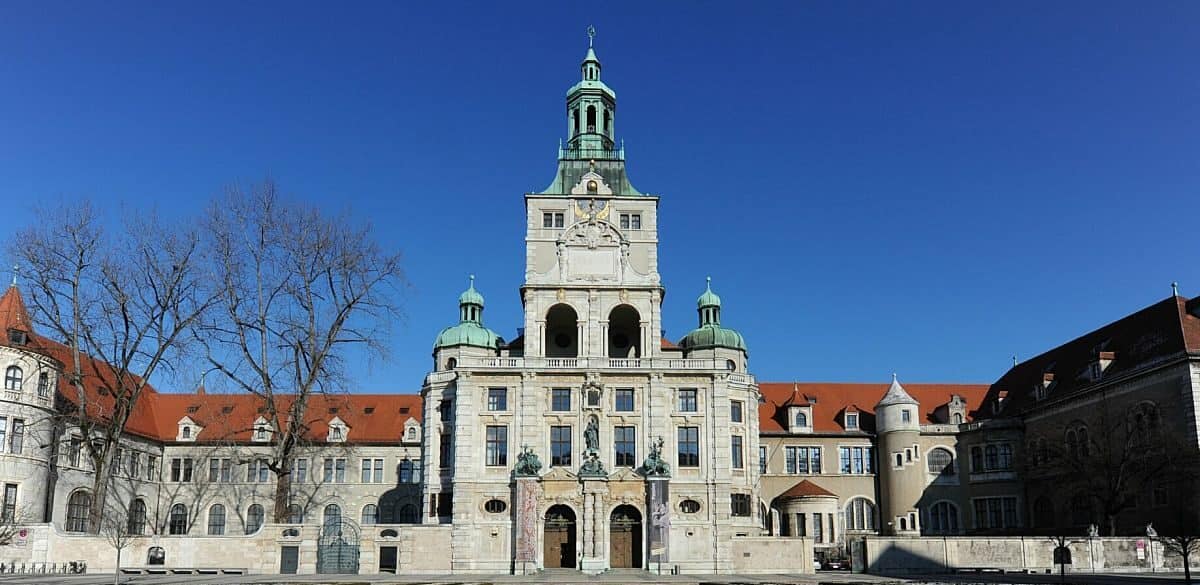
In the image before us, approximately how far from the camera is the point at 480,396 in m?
50.6

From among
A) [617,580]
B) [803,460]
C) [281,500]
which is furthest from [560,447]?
[803,460]

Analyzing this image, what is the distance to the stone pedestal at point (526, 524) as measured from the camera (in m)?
47.4

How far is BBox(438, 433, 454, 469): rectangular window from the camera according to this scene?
52.7m

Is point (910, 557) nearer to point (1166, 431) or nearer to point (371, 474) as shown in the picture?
point (1166, 431)

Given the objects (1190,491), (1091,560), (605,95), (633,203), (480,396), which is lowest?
(1091,560)

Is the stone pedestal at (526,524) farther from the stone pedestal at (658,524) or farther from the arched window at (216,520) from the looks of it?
the arched window at (216,520)

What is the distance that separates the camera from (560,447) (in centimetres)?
5016

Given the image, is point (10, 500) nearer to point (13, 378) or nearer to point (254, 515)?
point (13, 378)

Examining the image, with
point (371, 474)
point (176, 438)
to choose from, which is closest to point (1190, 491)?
point (371, 474)

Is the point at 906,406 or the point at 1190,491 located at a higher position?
the point at 906,406

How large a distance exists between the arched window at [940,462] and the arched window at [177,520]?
44325mm

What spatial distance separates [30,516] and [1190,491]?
5166cm

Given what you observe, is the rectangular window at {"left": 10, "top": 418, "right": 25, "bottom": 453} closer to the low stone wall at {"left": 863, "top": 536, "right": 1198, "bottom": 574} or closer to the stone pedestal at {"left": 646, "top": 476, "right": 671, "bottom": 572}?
the stone pedestal at {"left": 646, "top": 476, "right": 671, "bottom": 572}

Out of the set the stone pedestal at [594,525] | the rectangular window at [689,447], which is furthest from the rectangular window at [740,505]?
the stone pedestal at [594,525]
